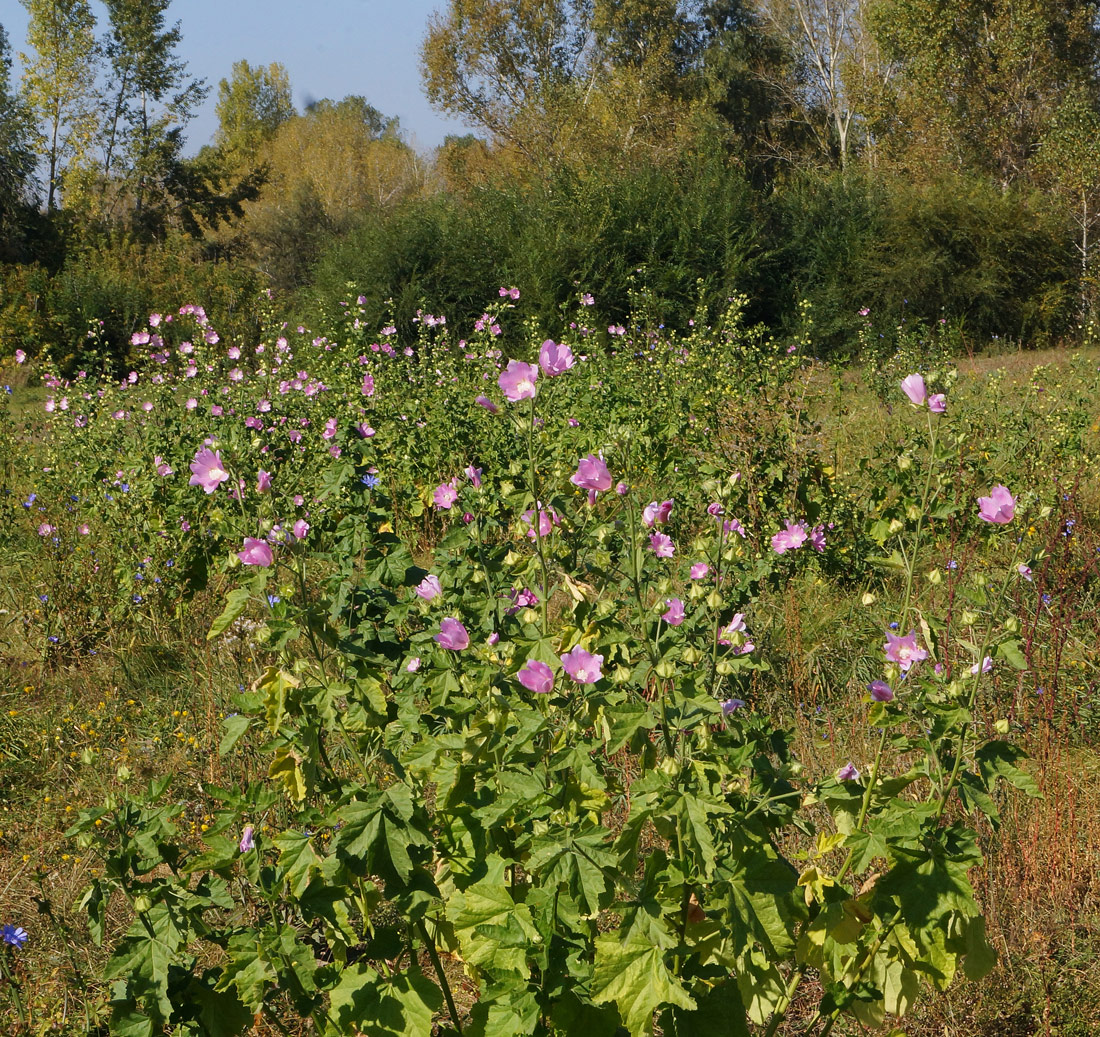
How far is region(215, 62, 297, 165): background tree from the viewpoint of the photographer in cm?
4167

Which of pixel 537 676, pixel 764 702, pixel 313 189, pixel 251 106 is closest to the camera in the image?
pixel 537 676

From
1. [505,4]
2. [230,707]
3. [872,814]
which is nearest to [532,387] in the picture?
[872,814]

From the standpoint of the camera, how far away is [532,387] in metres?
1.67

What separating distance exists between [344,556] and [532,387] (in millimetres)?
602

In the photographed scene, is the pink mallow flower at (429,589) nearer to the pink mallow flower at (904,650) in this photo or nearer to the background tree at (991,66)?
the pink mallow flower at (904,650)

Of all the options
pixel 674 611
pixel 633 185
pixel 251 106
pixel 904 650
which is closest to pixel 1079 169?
pixel 633 185

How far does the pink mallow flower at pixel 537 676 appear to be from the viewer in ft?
4.70

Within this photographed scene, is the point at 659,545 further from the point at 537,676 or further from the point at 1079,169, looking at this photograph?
the point at 1079,169

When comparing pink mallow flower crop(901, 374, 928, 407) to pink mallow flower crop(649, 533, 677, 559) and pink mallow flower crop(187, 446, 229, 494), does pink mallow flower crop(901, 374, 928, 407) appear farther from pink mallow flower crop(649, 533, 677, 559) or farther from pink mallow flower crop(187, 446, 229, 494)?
pink mallow flower crop(187, 446, 229, 494)

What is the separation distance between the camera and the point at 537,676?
145cm

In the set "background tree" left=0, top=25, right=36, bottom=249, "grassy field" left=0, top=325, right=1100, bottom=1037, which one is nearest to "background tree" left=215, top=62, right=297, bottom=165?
"background tree" left=0, top=25, right=36, bottom=249

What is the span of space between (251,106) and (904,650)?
51.5 metres

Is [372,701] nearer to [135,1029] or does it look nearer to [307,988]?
[307,988]

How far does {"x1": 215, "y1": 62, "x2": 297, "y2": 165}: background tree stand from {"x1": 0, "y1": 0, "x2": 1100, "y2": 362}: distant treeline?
952cm
